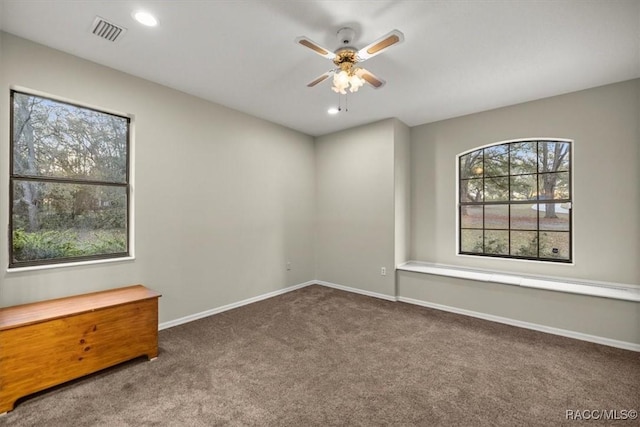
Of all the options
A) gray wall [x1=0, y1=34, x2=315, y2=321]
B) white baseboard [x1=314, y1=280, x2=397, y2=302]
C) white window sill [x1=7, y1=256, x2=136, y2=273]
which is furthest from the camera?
white baseboard [x1=314, y1=280, x2=397, y2=302]

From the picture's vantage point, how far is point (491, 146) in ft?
13.2

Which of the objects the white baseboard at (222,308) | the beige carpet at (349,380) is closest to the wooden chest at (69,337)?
the beige carpet at (349,380)

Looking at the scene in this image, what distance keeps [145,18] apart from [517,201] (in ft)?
15.0

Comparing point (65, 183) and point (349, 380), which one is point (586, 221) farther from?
point (65, 183)

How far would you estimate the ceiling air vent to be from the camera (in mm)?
2168

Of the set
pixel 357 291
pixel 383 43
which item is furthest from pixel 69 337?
pixel 357 291

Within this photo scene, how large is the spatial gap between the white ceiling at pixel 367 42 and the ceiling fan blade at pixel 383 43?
0.80 feet

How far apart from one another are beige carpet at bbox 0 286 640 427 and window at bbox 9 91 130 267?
1.20m

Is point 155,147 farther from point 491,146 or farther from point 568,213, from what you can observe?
point 568,213

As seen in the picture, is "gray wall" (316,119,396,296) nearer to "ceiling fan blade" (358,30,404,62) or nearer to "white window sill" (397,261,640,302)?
"white window sill" (397,261,640,302)

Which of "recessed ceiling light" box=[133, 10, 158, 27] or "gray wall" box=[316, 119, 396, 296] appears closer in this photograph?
"recessed ceiling light" box=[133, 10, 158, 27]

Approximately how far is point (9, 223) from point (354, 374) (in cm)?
313

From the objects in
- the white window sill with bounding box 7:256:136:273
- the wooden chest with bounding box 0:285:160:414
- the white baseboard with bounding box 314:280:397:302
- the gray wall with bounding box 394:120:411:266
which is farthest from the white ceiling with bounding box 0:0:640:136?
the white baseboard with bounding box 314:280:397:302

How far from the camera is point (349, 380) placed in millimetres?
2238
